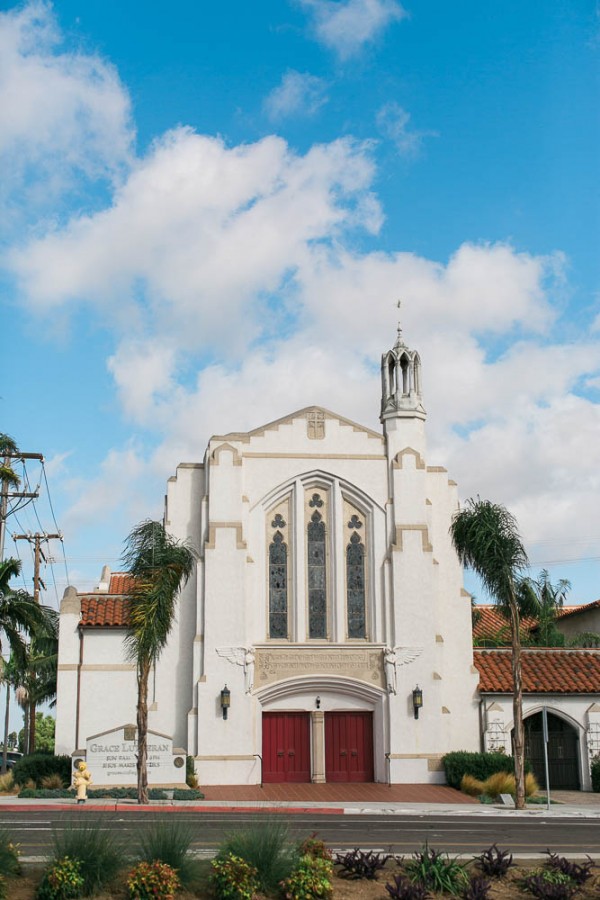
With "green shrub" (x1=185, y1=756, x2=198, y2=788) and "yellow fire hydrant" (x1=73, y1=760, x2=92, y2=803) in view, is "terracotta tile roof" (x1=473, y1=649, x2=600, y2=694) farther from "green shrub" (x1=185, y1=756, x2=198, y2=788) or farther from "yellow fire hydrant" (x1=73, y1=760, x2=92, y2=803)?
"yellow fire hydrant" (x1=73, y1=760, x2=92, y2=803)

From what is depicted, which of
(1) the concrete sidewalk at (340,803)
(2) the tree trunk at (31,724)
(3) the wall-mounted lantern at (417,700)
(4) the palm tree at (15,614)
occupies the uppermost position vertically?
(4) the palm tree at (15,614)

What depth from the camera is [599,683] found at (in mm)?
33844

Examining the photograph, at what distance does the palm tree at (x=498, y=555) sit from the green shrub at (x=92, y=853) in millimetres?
16495

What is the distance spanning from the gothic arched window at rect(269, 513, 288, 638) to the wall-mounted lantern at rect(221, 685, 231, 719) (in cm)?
243

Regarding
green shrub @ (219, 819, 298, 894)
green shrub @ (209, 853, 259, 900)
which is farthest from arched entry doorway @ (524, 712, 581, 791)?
green shrub @ (209, 853, 259, 900)

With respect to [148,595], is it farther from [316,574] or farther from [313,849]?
[313,849]

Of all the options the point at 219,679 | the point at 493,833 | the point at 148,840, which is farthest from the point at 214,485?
the point at 148,840

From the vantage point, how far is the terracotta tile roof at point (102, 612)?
33.1 metres

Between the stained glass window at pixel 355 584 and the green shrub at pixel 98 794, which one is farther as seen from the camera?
the stained glass window at pixel 355 584

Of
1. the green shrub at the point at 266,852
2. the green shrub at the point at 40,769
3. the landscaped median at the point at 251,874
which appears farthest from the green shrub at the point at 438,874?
the green shrub at the point at 40,769

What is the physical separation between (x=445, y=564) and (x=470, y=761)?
656cm

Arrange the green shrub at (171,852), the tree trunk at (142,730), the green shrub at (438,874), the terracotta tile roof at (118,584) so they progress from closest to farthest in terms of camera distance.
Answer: the green shrub at (171,852) → the green shrub at (438,874) → the tree trunk at (142,730) → the terracotta tile roof at (118,584)

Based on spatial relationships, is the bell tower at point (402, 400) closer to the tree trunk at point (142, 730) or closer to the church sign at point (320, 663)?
the church sign at point (320, 663)

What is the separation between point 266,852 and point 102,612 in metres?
21.0
